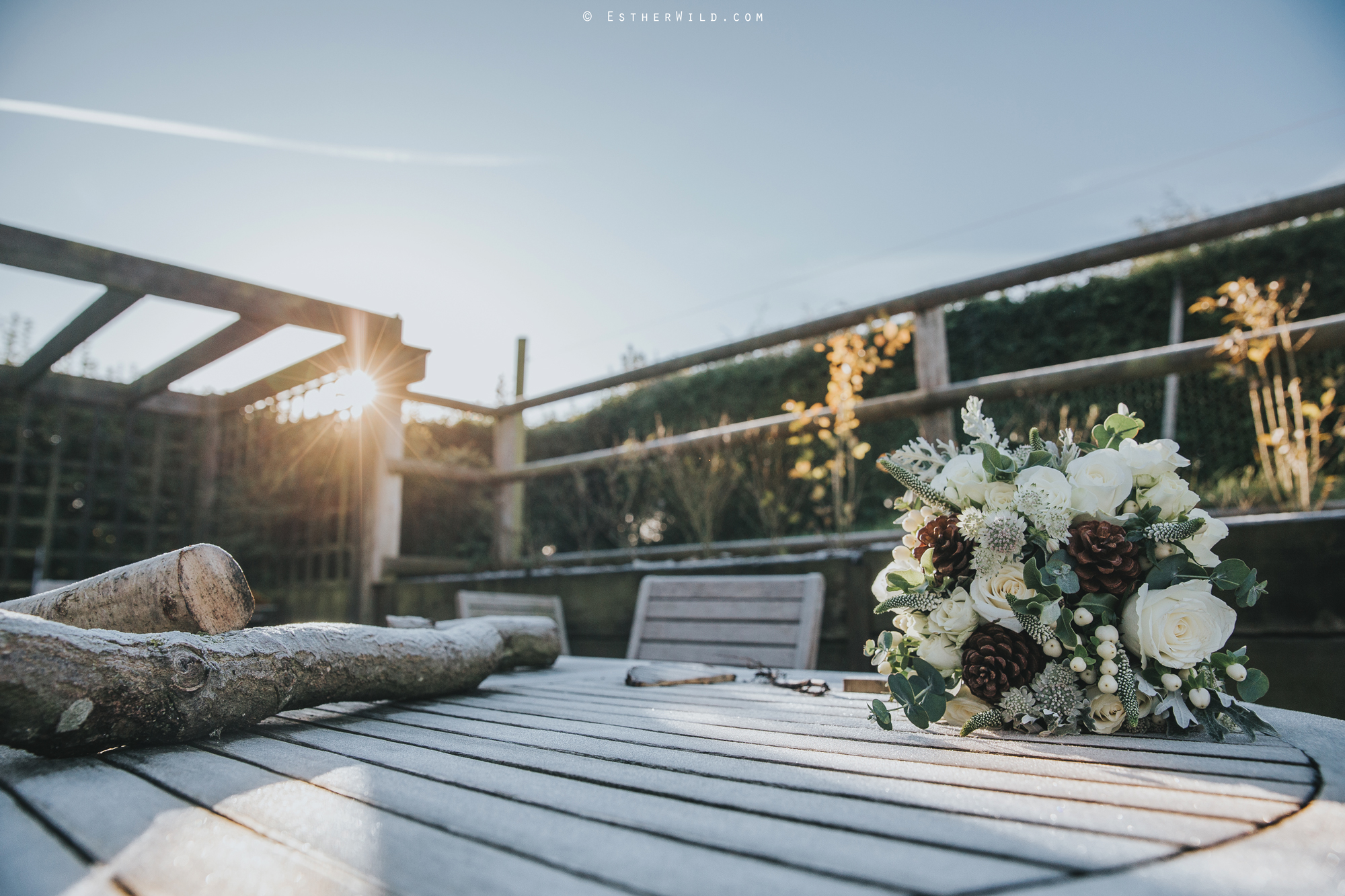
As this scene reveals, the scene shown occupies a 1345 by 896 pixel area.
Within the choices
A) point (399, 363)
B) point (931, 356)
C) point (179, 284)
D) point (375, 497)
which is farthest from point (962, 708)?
point (375, 497)

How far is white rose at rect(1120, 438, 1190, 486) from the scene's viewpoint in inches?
41.7

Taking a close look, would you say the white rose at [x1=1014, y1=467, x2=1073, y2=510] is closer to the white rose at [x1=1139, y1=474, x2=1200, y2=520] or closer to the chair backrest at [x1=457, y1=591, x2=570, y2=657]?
the white rose at [x1=1139, y1=474, x2=1200, y2=520]

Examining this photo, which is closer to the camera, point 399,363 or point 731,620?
point 731,620

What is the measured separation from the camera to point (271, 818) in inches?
25.5

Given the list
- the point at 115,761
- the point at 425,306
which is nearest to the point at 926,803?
the point at 115,761

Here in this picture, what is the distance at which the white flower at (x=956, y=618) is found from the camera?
1.07 meters

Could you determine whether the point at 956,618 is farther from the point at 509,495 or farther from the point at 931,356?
the point at 509,495

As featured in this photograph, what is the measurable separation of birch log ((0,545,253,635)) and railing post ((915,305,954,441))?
222 cm

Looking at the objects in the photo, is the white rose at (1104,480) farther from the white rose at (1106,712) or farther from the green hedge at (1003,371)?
the green hedge at (1003,371)

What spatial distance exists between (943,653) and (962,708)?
0.09 metres

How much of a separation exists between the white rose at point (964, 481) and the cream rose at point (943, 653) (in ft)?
0.74

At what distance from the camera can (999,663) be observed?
40.1 inches

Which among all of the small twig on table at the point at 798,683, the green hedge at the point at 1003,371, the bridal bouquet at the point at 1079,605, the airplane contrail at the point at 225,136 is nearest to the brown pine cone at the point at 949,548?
the bridal bouquet at the point at 1079,605

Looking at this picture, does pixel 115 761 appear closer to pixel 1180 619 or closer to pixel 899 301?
pixel 1180 619
